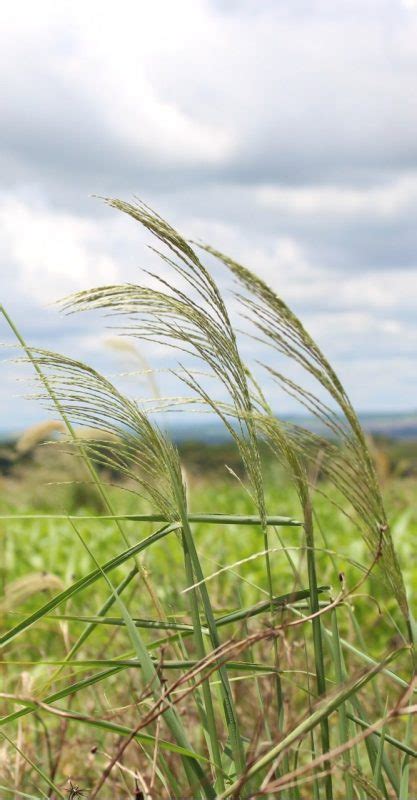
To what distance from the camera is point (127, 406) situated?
4.03 ft

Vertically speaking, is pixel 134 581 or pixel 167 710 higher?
pixel 167 710

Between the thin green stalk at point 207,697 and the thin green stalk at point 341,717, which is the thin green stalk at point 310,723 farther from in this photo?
the thin green stalk at point 341,717

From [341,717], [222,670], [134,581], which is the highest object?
[222,670]

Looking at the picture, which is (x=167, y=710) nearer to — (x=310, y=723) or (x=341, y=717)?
(x=310, y=723)

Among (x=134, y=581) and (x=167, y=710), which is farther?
(x=134, y=581)

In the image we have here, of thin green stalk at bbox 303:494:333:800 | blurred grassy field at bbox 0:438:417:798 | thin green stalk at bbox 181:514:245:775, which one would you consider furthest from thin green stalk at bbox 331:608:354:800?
blurred grassy field at bbox 0:438:417:798

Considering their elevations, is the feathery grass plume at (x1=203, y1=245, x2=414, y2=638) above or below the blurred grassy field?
above

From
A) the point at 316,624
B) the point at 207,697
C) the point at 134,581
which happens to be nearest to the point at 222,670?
the point at 207,697

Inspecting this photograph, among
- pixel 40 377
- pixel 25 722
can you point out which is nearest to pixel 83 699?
pixel 25 722

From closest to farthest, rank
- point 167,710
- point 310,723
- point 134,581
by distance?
point 310,723
point 167,710
point 134,581

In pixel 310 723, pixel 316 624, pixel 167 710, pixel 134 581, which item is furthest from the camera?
pixel 134 581

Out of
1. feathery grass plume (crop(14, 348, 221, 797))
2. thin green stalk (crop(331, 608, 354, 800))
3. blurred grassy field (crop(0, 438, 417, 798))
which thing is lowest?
blurred grassy field (crop(0, 438, 417, 798))

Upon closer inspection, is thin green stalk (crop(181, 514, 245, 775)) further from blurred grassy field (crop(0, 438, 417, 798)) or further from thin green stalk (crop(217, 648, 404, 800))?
blurred grassy field (crop(0, 438, 417, 798))

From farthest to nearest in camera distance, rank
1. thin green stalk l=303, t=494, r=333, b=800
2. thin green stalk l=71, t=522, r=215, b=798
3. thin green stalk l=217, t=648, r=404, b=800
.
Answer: thin green stalk l=303, t=494, r=333, b=800 < thin green stalk l=71, t=522, r=215, b=798 < thin green stalk l=217, t=648, r=404, b=800
